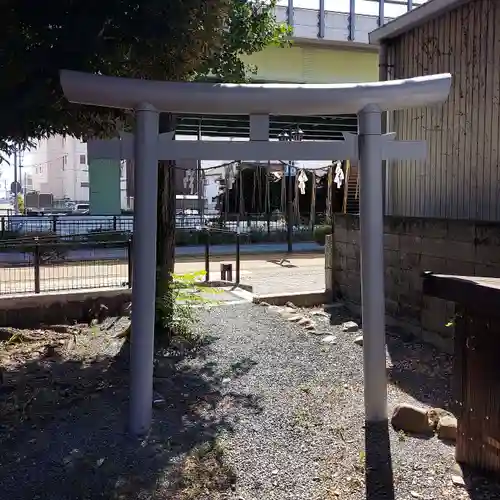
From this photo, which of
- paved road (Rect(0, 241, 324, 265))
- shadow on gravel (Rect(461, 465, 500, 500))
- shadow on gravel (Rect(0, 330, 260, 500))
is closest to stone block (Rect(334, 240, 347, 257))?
shadow on gravel (Rect(0, 330, 260, 500))

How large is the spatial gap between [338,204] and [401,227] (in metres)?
15.6

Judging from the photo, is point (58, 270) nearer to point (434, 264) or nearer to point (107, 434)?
point (434, 264)

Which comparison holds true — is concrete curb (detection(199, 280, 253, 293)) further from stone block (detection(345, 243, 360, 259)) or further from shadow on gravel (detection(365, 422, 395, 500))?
shadow on gravel (detection(365, 422, 395, 500))

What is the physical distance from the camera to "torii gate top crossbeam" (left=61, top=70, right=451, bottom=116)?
14.0 feet

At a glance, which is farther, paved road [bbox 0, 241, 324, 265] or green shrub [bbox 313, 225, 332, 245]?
green shrub [bbox 313, 225, 332, 245]

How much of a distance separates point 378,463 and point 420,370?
256cm

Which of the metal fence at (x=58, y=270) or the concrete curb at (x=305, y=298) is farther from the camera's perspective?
the concrete curb at (x=305, y=298)

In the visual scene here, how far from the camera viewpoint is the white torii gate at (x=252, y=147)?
169 inches

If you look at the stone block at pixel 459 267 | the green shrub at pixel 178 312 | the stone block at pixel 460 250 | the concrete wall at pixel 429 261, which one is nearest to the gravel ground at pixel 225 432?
the green shrub at pixel 178 312

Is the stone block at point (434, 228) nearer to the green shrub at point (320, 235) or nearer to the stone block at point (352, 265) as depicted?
the stone block at point (352, 265)

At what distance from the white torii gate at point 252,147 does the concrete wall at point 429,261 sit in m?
2.24

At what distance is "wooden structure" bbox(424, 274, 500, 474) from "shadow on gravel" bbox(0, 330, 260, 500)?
61.6 inches

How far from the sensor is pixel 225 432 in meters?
4.44

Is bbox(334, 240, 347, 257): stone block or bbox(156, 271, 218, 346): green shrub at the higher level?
bbox(334, 240, 347, 257): stone block
